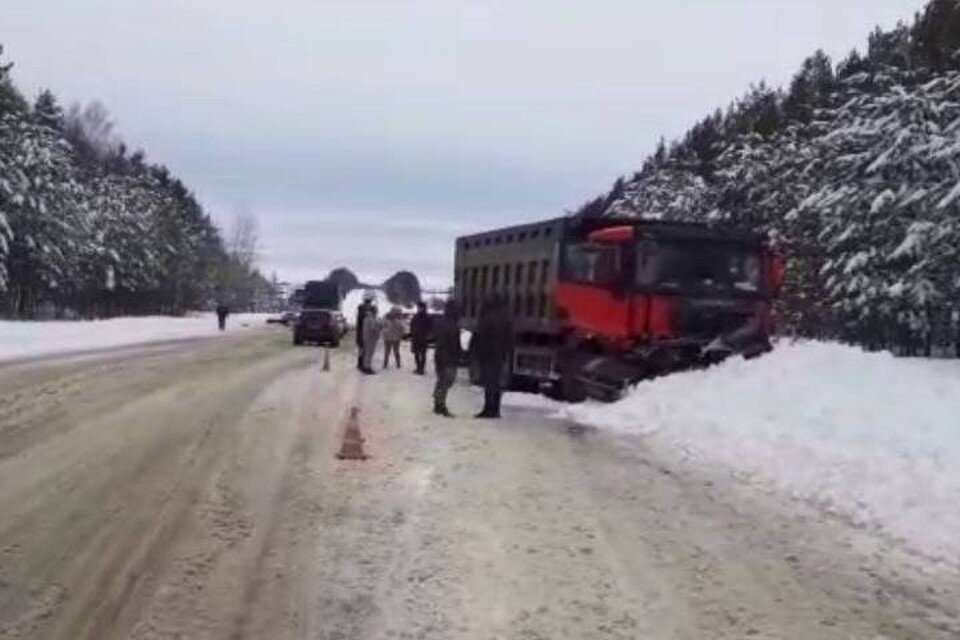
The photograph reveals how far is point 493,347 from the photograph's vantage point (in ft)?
55.1

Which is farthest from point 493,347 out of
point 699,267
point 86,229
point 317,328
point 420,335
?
point 86,229

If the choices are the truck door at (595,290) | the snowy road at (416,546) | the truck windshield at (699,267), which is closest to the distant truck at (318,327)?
the truck door at (595,290)

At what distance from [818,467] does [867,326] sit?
2439 cm

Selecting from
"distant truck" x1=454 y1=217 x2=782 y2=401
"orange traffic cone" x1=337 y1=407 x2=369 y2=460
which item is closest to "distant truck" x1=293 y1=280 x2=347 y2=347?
"distant truck" x1=454 y1=217 x2=782 y2=401

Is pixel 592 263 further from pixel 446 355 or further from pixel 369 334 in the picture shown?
pixel 369 334

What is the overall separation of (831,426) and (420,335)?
53.3 ft

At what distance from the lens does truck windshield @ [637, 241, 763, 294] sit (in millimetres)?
18531

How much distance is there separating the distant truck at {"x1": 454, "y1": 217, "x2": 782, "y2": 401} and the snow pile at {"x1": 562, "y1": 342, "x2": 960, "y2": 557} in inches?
25.5

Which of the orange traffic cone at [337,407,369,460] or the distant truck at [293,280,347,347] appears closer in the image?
the orange traffic cone at [337,407,369,460]

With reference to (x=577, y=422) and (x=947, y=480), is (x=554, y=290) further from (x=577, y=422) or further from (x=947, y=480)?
(x=947, y=480)

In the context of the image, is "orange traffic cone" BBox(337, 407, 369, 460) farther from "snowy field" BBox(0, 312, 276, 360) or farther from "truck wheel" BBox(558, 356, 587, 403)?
"snowy field" BBox(0, 312, 276, 360)

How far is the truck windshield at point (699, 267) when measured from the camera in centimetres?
1853

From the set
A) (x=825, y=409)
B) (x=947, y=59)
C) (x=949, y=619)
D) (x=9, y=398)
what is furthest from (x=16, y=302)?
(x=949, y=619)

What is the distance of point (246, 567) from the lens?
24.0 feet
